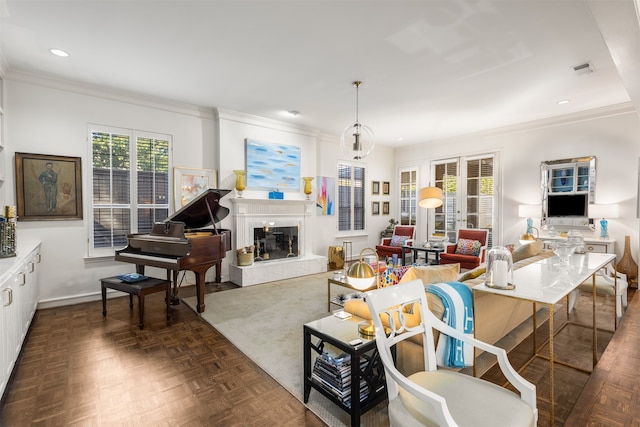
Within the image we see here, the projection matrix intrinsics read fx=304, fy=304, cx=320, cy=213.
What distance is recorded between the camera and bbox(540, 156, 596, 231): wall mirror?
17.4ft

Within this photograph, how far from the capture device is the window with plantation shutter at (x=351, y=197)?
7324mm

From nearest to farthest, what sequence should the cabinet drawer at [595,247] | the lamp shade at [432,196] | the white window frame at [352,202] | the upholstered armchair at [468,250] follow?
the cabinet drawer at [595,247] → the upholstered armchair at [468,250] → the lamp shade at [432,196] → the white window frame at [352,202]

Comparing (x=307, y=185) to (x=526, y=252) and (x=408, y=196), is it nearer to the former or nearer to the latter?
(x=408, y=196)

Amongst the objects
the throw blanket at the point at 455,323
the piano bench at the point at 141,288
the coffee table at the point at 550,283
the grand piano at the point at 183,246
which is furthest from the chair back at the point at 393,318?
the piano bench at the point at 141,288

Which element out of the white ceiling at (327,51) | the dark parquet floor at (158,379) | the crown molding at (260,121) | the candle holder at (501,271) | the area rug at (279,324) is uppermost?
the white ceiling at (327,51)

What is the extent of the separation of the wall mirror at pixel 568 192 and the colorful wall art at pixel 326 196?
13.6ft

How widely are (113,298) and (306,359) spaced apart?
3739mm

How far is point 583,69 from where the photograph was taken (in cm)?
364

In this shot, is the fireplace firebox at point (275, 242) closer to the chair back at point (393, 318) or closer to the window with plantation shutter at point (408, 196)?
the window with plantation shutter at point (408, 196)

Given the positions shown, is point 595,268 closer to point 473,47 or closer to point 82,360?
point 473,47

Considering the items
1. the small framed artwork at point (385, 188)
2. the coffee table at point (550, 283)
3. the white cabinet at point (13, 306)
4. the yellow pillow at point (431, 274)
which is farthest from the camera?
the small framed artwork at point (385, 188)

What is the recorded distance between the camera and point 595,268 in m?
2.45

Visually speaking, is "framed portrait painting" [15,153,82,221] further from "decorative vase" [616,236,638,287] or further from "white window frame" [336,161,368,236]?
"decorative vase" [616,236,638,287]

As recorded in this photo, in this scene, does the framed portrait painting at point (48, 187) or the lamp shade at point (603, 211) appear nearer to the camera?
the framed portrait painting at point (48, 187)
